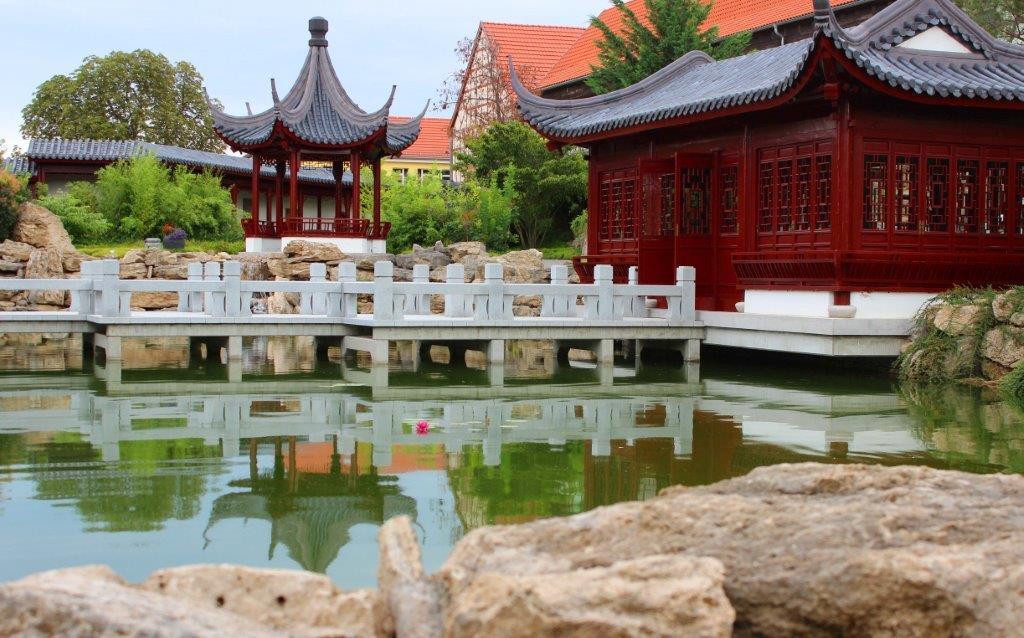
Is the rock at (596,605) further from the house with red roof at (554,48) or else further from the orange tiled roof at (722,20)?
the house with red roof at (554,48)

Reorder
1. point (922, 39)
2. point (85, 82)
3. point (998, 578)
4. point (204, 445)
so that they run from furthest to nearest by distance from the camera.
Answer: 1. point (85, 82)
2. point (922, 39)
3. point (204, 445)
4. point (998, 578)

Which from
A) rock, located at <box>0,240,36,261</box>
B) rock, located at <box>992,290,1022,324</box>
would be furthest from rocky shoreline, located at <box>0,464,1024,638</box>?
rock, located at <box>0,240,36,261</box>

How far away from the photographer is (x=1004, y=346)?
1241cm

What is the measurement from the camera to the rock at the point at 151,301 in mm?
22078

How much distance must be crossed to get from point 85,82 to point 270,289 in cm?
3066

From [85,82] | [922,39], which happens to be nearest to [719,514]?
[922,39]

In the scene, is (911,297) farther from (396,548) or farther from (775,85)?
(396,548)

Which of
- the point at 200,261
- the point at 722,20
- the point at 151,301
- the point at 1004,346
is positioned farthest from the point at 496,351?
the point at 722,20

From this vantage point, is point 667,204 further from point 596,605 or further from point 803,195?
point 596,605

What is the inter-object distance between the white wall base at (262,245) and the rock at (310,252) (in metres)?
2.69

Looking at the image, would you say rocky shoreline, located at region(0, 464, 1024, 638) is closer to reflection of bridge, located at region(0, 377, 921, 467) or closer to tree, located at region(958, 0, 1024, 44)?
reflection of bridge, located at region(0, 377, 921, 467)

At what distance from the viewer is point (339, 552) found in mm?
5547

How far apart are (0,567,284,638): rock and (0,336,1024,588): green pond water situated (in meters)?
1.67

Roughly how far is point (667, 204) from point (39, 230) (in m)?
12.9
